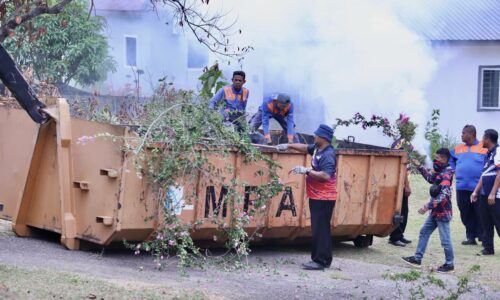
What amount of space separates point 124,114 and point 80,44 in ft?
42.7

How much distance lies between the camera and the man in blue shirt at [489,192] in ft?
39.2

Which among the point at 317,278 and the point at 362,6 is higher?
the point at 362,6

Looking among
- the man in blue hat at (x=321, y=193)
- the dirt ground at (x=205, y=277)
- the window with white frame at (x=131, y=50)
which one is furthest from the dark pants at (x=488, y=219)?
the window with white frame at (x=131, y=50)

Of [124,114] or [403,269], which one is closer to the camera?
[403,269]

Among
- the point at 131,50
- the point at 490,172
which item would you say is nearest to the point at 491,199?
the point at 490,172

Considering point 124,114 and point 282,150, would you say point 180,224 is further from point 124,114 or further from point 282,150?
point 124,114

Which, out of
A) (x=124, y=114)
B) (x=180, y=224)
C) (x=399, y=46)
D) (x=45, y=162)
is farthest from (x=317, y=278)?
(x=399, y=46)

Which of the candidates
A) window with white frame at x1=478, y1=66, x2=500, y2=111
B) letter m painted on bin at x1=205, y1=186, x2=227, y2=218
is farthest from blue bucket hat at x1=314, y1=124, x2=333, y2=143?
window with white frame at x1=478, y1=66, x2=500, y2=111

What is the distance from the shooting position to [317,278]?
9398 mm

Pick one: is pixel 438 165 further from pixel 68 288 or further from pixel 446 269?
pixel 68 288

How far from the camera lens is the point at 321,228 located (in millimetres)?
9922

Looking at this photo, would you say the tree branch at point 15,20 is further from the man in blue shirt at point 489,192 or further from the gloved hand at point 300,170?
the man in blue shirt at point 489,192

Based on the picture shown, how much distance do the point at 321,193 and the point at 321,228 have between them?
40 centimetres

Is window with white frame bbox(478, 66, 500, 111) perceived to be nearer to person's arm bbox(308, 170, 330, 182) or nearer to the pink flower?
person's arm bbox(308, 170, 330, 182)
